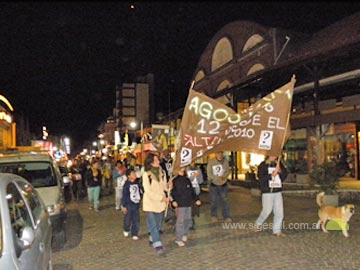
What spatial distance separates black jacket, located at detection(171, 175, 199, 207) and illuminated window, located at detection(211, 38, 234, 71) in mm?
19624

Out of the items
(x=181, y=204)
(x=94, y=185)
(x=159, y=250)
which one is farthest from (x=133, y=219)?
(x=94, y=185)

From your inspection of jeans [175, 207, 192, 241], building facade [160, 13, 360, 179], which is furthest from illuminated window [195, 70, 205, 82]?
jeans [175, 207, 192, 241]

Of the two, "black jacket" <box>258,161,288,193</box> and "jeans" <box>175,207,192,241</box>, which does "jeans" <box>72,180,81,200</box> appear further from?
"black jacket" <box>258,161,288,193</box>

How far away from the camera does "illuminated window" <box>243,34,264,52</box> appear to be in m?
24.1

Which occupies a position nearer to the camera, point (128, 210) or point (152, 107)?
point (128, 210)

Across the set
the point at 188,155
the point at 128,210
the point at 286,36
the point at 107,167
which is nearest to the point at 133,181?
the point at 128,210

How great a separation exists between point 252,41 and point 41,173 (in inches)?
688

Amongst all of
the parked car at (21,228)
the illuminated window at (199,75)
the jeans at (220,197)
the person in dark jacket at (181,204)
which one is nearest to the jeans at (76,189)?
the jeans at (220,197)

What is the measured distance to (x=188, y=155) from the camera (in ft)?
27.9

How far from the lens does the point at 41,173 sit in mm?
9906

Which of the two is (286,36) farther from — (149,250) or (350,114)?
(149,250)

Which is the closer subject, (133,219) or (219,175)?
(133,219)

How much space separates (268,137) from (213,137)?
1.02m

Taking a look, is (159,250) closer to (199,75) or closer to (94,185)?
(94,185)
